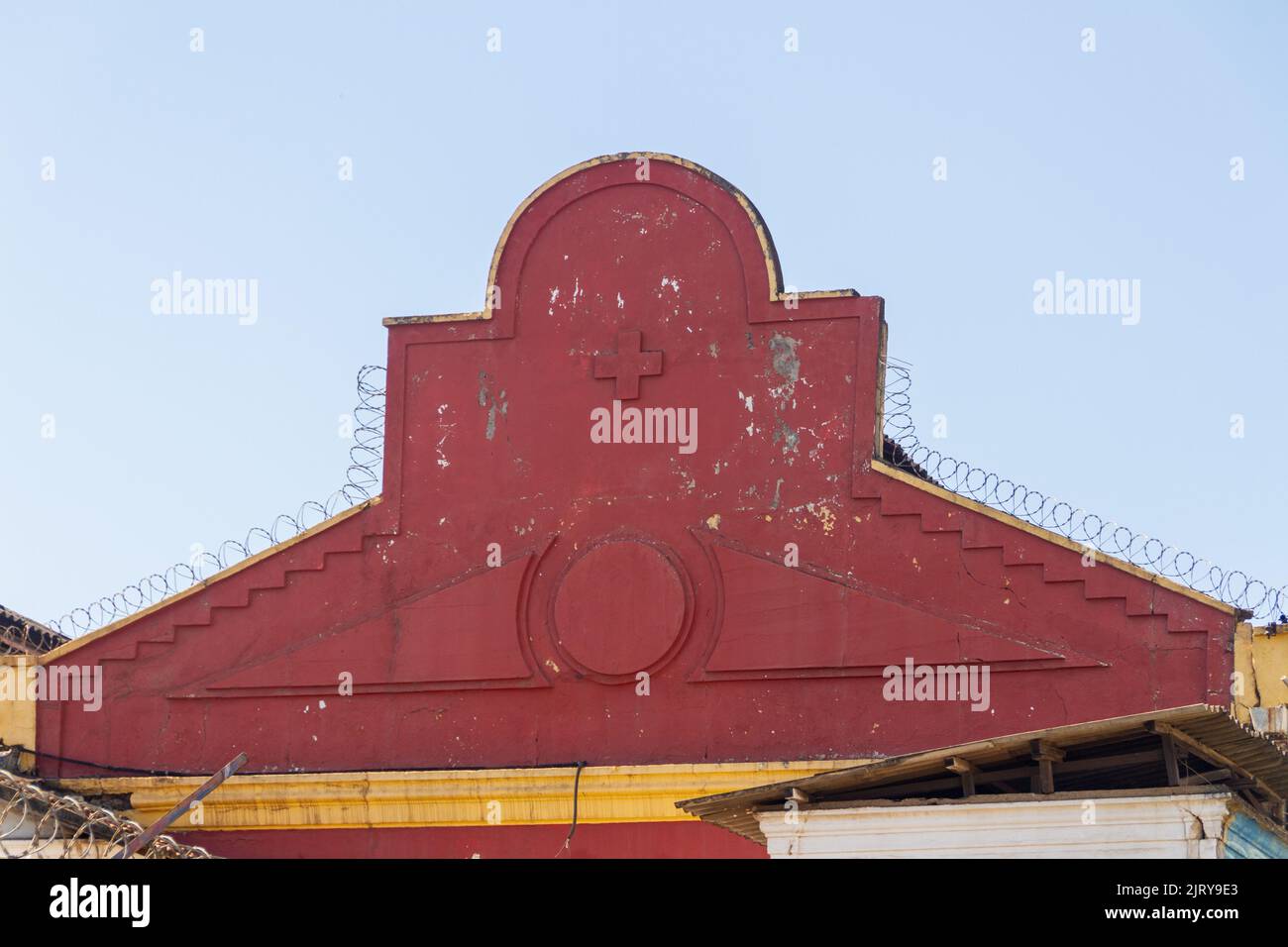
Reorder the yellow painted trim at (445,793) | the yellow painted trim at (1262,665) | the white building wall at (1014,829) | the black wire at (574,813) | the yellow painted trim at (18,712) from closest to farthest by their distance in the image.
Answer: the white building wall at (1014,829) < the yellow painted trim at (1262,665) < the yellow painted trim at (445,793) < the black wire at (574,813) < the yellow painted trim at (18,712)

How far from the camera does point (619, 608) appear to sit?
17.2 m

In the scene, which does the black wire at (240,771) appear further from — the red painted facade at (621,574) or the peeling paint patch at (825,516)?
the peeling paint patch at (825,516)

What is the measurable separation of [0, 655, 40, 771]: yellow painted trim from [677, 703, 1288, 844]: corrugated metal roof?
741 cm

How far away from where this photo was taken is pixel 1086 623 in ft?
52.1

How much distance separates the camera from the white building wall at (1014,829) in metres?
11.4

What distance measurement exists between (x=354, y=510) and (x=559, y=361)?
89.7 inches

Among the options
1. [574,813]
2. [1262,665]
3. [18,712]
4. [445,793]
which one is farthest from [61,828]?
[1262,665]

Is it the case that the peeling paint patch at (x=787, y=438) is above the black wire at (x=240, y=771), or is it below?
above

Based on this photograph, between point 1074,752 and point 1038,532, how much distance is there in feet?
13.2

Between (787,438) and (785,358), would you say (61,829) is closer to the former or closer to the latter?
(787,438)

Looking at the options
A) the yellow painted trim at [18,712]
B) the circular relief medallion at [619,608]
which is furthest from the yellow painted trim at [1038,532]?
the yellow painted trim at [18,712]

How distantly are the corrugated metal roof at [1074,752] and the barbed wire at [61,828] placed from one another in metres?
4.10

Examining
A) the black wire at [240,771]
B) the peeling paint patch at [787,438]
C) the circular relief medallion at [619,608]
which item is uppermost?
the peeling paint patch at [787,438]
